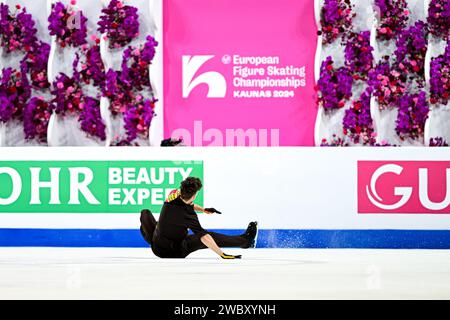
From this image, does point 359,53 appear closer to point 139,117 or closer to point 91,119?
point 139,117

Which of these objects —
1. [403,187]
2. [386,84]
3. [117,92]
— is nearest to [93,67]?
[117,92]

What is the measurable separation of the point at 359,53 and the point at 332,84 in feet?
1.53

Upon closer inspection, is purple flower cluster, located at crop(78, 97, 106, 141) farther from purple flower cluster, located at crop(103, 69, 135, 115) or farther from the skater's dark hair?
the skater's dark hair

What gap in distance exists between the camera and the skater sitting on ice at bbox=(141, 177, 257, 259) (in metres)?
6.86

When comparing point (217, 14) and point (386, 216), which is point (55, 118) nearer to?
point (217, 14)

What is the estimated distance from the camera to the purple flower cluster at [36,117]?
33.6 feet

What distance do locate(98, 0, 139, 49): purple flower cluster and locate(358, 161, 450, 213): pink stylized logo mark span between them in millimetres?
3472

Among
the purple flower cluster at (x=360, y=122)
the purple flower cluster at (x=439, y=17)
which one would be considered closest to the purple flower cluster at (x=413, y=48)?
the purple flower cluster at (x=439, y=17)

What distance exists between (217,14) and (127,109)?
1.51 meters

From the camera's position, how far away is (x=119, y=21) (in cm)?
1010

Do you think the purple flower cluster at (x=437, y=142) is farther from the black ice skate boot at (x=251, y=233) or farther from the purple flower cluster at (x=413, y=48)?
the black ice skate boot at (x=251, y=233)

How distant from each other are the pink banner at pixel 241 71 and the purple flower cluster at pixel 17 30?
1556mm
